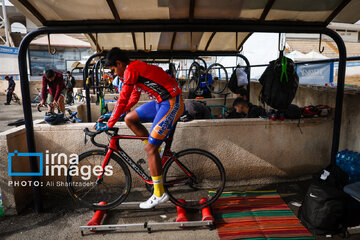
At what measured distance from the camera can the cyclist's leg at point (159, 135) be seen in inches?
126

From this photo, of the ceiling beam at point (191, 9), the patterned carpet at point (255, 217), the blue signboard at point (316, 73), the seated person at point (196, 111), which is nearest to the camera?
the patterned carpet at point (255, 217)

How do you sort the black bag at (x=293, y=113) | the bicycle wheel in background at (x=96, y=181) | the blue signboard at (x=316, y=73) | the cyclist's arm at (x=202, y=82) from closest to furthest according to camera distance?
the bicycle wheel in background at (x=96, y=181)
the black bag at (x=293, y=113)
the blue signboard at (x=316, y=73)
the cyclist's arm at (x=202, y=82)

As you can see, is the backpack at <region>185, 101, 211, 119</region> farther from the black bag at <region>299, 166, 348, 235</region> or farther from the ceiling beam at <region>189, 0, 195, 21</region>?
the black bag at <region>299, 166, 348, 235</region>

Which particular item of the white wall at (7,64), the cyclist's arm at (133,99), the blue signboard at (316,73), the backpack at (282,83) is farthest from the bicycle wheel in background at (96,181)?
the white wall at (7,64)

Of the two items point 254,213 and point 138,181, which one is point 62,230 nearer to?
point 138,181

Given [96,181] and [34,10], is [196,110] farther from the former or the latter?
[34,10]

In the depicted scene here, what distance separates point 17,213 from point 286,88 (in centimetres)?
438

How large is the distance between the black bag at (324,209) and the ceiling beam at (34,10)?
4.26 metres

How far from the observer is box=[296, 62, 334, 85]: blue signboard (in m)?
6.51

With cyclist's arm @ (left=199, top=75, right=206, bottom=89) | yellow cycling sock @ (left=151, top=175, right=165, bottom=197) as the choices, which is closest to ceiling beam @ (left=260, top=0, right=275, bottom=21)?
yellow cycling sock @ (left=151, top=175, right=165, bottom=197)

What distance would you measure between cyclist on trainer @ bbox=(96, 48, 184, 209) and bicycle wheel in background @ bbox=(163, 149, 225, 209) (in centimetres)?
27

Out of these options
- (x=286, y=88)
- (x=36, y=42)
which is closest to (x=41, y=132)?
(x=286, y=88)

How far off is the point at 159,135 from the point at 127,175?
2.68 feet

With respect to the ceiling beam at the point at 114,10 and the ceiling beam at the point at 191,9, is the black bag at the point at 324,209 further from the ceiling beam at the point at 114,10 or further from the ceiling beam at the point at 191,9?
the ceiling beam at the point at 114,10
